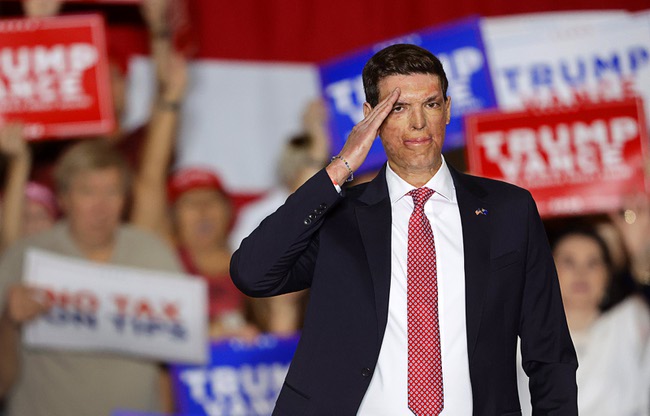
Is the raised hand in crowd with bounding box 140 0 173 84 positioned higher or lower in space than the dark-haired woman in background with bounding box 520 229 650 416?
higher

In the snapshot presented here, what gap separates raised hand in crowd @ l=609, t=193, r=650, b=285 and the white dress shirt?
2.16 meters

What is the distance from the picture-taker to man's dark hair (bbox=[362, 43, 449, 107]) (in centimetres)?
187

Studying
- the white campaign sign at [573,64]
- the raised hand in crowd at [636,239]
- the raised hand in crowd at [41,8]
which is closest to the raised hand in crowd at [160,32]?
the raised hand in crowd at [41,8]

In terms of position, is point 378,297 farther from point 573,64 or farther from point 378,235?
point 573,64

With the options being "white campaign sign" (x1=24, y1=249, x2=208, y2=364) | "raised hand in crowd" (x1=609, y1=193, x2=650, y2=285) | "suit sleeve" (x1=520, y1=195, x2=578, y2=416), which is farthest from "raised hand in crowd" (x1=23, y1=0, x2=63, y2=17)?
"suit sleeve" (x1=520, y1=195, x2=578, y2=416)

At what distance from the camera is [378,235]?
6.15 ft

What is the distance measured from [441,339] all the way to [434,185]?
0.88ft

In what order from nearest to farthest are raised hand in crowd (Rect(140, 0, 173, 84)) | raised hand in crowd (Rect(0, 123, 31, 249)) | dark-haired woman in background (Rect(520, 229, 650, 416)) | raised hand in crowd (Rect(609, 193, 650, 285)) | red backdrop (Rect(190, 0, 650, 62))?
dark-haired woman in background (Rect(520, 229, 650, 416)) → raised hand in crowd (Rect(609, 193, 650, 285)) → raised hand in crowd (Rect(0, 123, 31, 249)) → raised hand in crowd (Rect(140, 0, 173, 84)) → red backdrop (Rect(190, 0, 650, 62))

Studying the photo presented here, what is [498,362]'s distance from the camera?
1.82 meters

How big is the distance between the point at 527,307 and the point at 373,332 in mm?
264

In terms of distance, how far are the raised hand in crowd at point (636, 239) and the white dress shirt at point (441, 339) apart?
2156 mm

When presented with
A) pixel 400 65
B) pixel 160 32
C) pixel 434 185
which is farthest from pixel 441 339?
pixel 160 32

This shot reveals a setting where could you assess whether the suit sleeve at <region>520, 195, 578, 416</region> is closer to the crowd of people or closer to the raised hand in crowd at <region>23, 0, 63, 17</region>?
the crowd of people

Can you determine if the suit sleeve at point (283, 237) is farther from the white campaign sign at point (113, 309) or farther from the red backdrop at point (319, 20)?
the red backdrop at point (319, 20)
